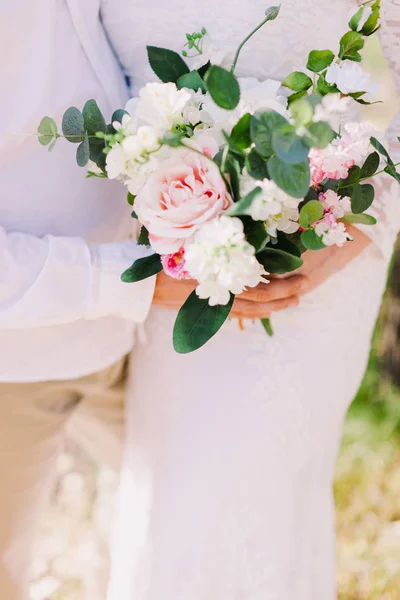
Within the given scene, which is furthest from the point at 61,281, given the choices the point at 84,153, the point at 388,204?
the point at 388,204

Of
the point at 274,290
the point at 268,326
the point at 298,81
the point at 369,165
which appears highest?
the point at 298,81

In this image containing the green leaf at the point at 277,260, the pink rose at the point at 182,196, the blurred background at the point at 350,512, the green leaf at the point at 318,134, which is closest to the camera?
the green leaf at the point at 318,134

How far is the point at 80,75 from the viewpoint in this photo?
3.51 ft

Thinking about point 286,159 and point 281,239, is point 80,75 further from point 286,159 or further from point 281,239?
point 286,159

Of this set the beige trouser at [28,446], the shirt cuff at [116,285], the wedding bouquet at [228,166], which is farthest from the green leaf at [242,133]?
the beige trouser at [28,446]

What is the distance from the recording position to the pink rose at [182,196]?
72 centimetres

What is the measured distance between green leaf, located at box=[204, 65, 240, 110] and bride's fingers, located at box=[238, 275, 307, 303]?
425 millimetres

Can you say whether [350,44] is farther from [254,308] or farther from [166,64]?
[254,308]

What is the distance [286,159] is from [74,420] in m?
1.10

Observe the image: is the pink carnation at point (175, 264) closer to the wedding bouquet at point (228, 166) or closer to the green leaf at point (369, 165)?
the wedding bouquet at point (228, 166)

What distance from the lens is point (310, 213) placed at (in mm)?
787

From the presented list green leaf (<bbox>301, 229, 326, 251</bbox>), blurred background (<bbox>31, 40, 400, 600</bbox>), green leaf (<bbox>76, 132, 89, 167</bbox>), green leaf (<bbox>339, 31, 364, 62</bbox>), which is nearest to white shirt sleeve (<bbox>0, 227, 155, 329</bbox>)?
green leaf (<bbox>76, 132, 89, 167</bbox>)

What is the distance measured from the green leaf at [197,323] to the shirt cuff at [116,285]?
0.21 meters

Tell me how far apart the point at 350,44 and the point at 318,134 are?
0.26 meters
